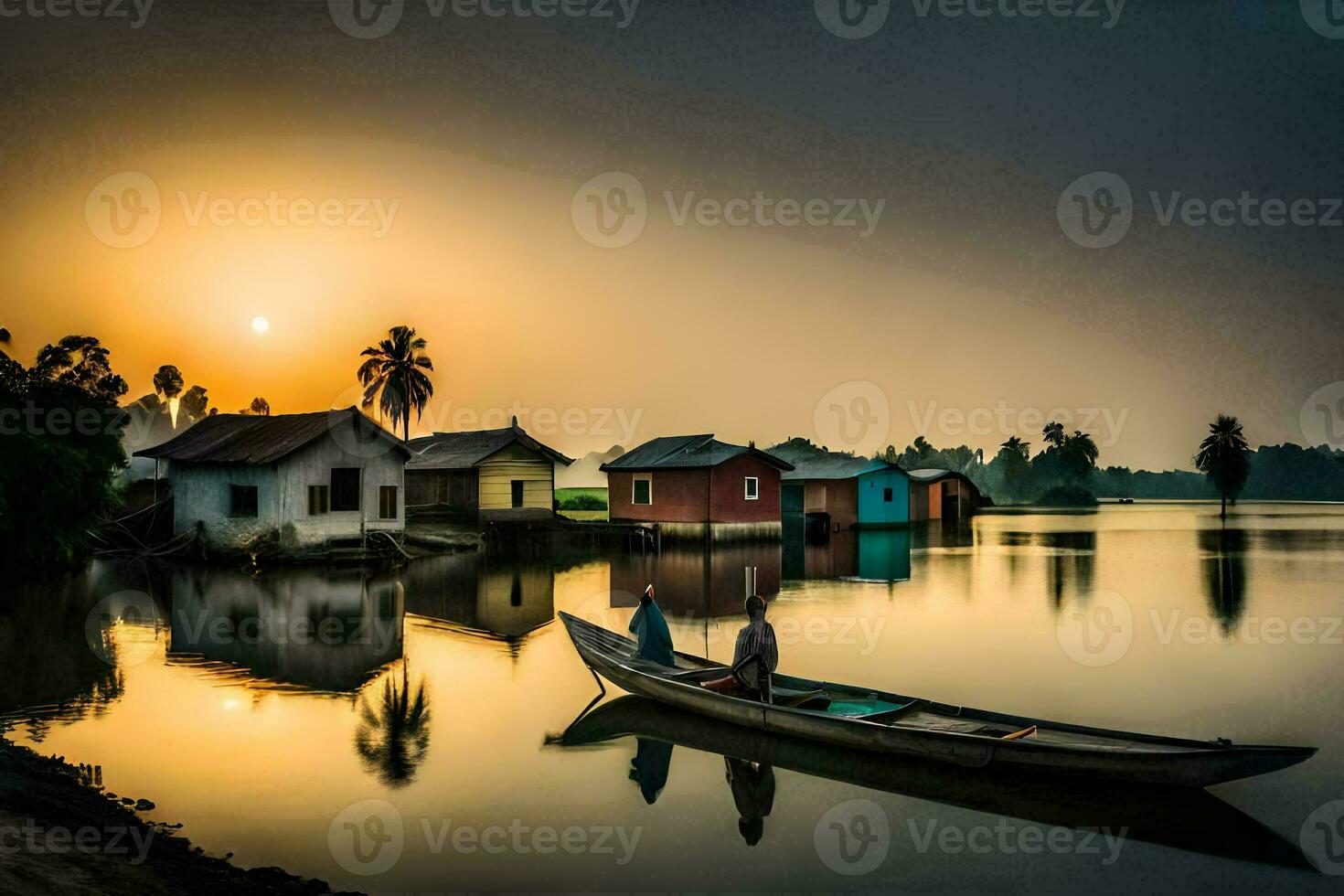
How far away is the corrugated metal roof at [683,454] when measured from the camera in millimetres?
46375

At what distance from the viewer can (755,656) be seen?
12.6 meters

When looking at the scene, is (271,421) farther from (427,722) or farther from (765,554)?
(427,722)

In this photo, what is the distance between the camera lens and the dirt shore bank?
7.42 m

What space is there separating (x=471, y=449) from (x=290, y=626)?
90.9 ft

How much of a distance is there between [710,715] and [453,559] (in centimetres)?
2679

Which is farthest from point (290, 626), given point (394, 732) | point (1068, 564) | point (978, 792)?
point (1068, 564)

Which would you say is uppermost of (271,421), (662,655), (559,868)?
(271,421)

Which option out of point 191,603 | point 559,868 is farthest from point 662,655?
point 191,603

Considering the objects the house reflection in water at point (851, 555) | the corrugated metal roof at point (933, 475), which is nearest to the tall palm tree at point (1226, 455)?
the corrugated metal roof at point (933, 475)

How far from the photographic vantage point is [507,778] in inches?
448
